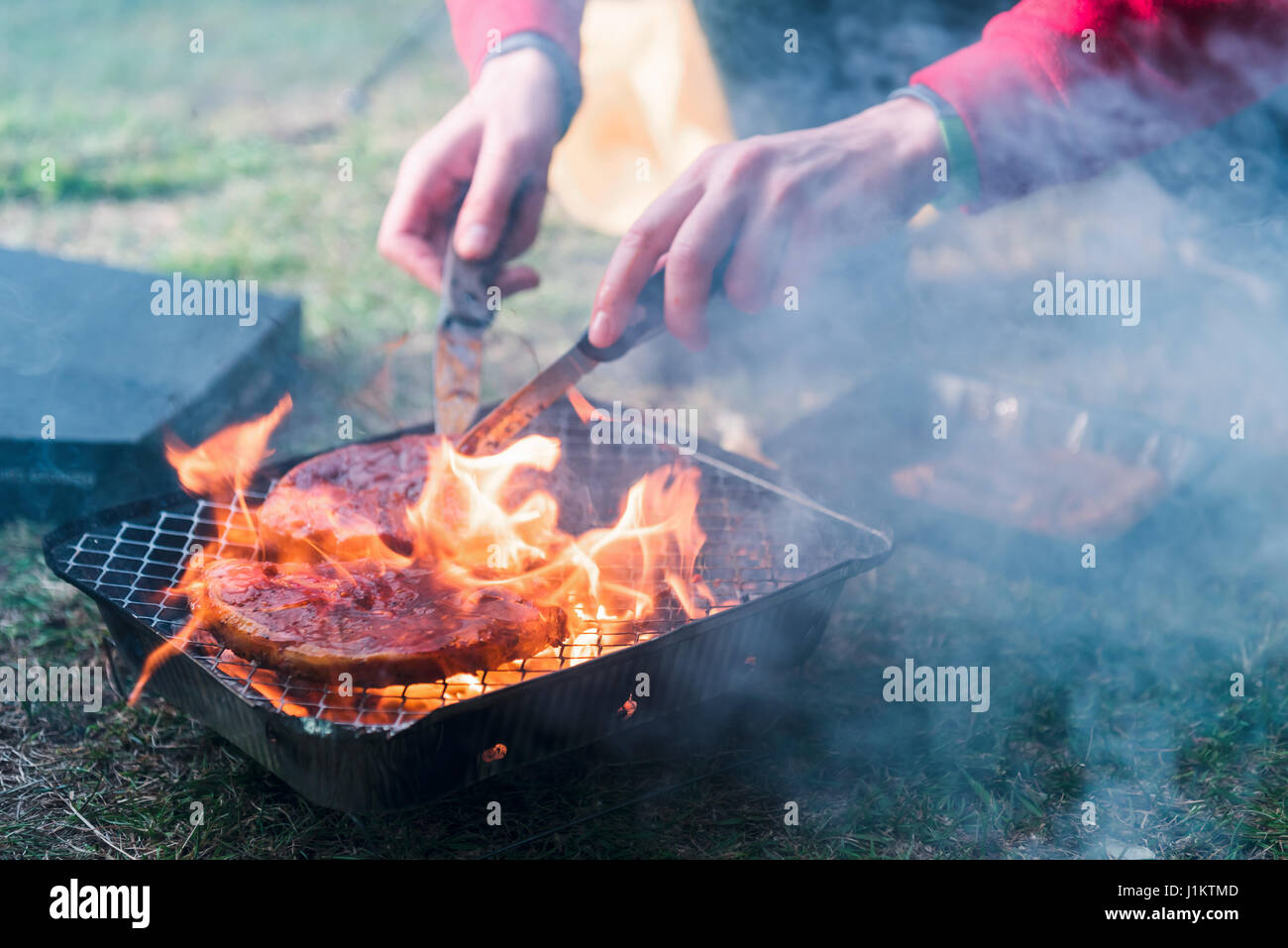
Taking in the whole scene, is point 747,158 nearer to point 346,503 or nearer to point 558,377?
point 558,377

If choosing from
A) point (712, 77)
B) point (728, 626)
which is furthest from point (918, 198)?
point (712, 77)

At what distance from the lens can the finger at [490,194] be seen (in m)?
3.85

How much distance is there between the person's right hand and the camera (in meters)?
3.88

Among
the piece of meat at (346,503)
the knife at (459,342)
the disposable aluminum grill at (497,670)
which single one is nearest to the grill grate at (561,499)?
the disposable aluminum grill at (497,670)

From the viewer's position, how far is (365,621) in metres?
2.90

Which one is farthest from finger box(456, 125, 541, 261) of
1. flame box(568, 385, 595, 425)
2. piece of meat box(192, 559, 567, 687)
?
piece of meat box(192, 559, 567, 687)

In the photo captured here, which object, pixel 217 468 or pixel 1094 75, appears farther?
pixel 217 468

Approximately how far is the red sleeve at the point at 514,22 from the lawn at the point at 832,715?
4.39 feet

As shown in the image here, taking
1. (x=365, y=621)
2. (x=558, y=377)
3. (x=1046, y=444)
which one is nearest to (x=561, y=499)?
(x=558, y=377)

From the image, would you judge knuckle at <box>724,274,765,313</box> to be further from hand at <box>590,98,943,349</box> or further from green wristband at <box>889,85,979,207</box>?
green wristband at <box>889,85,979,207</box>

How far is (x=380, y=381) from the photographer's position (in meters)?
6.03

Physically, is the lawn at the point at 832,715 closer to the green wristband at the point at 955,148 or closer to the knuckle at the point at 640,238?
the knuckle at the point at 640,238

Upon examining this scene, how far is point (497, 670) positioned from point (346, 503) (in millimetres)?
909

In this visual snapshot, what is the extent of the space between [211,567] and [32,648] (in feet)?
4.14
